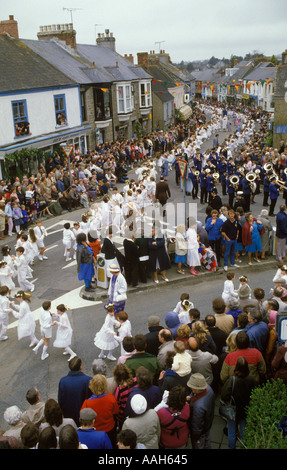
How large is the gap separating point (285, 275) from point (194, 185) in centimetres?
1213

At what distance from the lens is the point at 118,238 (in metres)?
15.9

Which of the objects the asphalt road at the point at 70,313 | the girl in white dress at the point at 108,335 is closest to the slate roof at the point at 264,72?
the asphalt road at the point at 70,313

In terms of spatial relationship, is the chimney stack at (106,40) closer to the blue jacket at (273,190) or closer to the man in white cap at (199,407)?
the blue jacket at (273,190)

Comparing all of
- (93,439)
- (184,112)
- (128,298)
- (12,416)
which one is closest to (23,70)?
(128,298)

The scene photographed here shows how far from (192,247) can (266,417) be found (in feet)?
23.8

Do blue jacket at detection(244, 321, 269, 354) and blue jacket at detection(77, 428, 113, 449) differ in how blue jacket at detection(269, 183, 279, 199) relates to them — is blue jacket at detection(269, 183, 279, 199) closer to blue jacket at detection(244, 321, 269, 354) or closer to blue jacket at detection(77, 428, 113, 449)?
blue jacket at detection(244, 321, 269, 354)

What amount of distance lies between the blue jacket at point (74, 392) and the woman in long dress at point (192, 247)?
Result: 21.4 feet

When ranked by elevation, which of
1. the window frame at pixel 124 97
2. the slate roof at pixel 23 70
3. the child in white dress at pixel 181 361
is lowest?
the child in white dress at pixel 181 361

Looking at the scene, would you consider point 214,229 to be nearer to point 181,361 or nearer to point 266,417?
point 181,361

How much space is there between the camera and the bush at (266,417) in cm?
468

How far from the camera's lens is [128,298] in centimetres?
1136

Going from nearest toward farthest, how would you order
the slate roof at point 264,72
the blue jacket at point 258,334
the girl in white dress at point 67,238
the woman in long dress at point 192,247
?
1. the blue jacket at point 258,334
2. the woman in long dress at point 192,247
3. the girl in white dress at point 67,238
4. the slate roof at point 264,72
